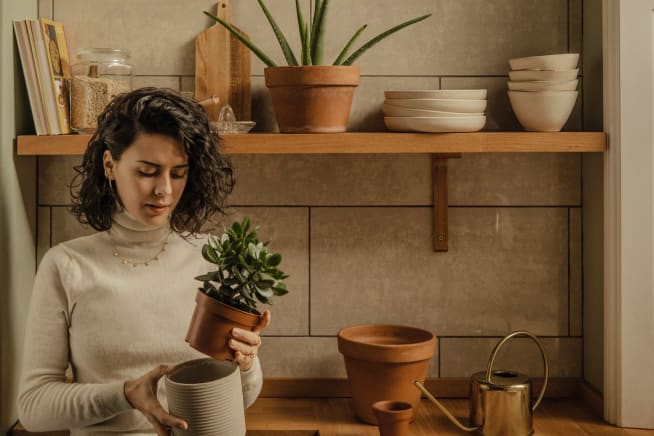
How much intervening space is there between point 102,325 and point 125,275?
11 cm

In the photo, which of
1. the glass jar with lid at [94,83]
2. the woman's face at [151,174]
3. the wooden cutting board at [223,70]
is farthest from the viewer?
the wooden cutting board at [223,70]

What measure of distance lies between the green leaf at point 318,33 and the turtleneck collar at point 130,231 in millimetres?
555

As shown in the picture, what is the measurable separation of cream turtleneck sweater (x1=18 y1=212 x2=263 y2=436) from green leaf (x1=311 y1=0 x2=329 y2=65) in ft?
1.82

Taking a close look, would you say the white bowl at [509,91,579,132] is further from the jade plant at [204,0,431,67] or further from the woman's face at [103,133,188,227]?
the woman's face at [103,133,188,227]

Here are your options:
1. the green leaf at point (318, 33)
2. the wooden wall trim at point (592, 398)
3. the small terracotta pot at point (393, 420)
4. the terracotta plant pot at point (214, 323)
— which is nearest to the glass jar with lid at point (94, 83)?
the green leaf at point (318, 33)

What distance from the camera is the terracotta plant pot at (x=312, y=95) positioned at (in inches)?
72.1

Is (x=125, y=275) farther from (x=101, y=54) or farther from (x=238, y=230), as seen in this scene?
(x=101, y=54)

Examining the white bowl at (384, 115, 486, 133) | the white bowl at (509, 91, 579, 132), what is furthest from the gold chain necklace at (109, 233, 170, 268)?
the white bowl at (509, 91, 579, 132)

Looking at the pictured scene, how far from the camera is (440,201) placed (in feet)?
6.81

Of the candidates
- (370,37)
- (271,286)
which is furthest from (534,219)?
→ (271,286)

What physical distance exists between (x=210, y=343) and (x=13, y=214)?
0.83m

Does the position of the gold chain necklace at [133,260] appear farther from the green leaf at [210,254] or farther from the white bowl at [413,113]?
the white bowl at [413,113]

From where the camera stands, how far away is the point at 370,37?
6.79 ft

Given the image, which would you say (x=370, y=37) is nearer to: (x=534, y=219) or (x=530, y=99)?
(x=530, y=99)
